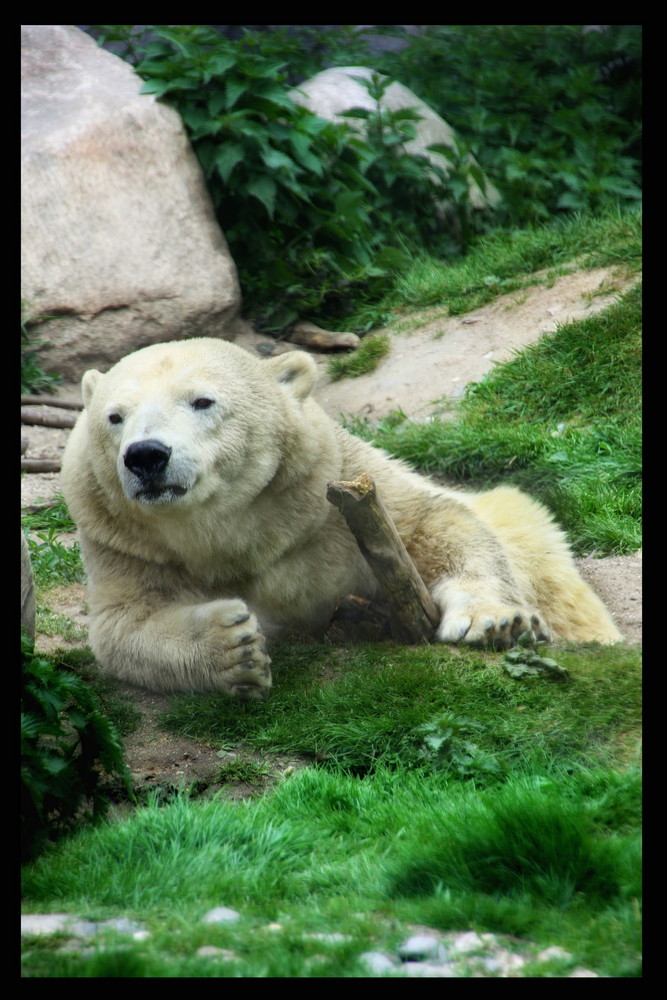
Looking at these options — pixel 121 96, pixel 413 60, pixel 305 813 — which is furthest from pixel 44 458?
pixel 413 60

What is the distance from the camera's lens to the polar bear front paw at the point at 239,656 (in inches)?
131

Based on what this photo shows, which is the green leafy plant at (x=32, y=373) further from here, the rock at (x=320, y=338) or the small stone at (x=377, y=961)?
the small stone at (x=377, y=961)

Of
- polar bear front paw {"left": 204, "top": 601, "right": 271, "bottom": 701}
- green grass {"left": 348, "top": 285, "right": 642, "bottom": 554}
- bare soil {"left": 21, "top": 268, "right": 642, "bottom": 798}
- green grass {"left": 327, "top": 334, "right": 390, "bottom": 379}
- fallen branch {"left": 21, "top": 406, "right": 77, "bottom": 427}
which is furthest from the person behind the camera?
fallen branch {"left": 21, "top": 406, "right": 77, "bottom": 427}

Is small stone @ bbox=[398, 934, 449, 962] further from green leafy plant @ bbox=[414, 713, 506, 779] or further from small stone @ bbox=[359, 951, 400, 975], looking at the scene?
green leafy plant @ bbox=[414, 713, 506, 779]

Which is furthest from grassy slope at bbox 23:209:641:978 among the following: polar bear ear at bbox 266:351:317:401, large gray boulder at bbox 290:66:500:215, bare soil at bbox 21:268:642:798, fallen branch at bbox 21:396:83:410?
large gray boulder at bbox 290:66:500:215

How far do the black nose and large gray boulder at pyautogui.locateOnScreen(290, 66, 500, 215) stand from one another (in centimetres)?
424

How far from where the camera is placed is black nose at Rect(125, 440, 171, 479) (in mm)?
3057

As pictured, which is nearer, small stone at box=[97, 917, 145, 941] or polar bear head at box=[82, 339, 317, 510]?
small stone at box=[97, 917, 145, 941]

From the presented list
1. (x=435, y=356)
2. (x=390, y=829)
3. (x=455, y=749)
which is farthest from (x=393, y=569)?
(x=435, y=356)

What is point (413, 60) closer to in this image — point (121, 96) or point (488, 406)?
point (121, 96)

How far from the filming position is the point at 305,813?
8.85 ft

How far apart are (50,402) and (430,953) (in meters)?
4.46

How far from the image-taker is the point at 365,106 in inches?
280

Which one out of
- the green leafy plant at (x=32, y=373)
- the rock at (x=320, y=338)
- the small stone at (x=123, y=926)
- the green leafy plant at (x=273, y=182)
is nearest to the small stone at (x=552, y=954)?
the small stone at (x=123, y=926)
